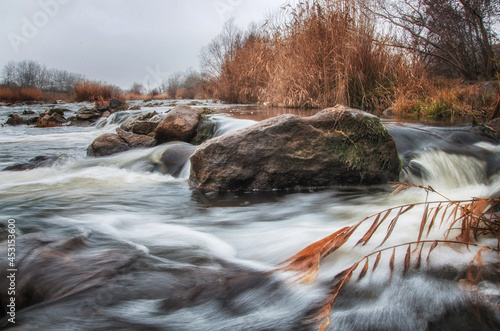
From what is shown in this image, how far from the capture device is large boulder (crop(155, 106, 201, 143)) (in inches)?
215

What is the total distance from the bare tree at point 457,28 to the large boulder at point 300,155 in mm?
8837

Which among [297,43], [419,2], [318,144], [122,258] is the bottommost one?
[122,258]

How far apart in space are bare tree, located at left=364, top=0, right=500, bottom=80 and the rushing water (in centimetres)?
925

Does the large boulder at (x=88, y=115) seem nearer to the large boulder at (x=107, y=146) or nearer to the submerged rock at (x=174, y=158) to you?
the large boulder at (x=107, y=146)

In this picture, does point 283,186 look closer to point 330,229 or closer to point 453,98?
point 330,229

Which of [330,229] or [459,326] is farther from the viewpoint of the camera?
[330,229]

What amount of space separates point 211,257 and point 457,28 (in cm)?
1322

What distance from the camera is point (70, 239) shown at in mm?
2172

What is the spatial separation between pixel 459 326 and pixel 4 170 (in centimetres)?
532

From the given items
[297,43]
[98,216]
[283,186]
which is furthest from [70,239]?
[297,43]

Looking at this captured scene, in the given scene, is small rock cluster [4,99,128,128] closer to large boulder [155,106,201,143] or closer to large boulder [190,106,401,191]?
large boulder [155,106,201,143]

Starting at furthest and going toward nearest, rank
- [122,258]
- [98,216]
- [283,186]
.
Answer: [283,186] → [98,216] → [122,258]

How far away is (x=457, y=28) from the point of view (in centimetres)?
1158

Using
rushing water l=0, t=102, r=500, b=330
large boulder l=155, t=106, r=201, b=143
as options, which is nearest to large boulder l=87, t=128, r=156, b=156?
large boulder l=155, t=106, r=201, b=143
